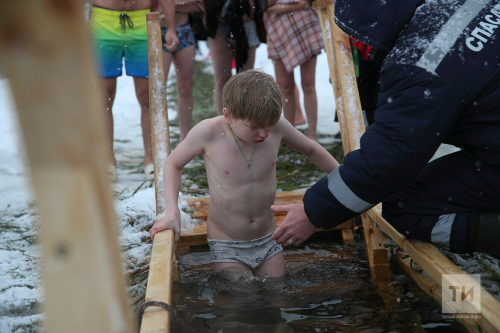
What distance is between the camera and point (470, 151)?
2.01 metres

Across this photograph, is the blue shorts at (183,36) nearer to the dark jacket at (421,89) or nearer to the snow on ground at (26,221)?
the snow on ground at (26,221)

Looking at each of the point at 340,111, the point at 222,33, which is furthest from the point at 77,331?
the point at 222,33

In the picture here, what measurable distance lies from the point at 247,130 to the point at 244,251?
0.71 meters

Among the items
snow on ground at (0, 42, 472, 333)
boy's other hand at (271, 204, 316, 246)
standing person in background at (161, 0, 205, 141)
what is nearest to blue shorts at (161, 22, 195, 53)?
standing person in background at (161, 0, 205, 141)

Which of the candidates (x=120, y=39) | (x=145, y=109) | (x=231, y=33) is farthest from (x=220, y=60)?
(x=120, y=39)

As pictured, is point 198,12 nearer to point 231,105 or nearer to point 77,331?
point 231,105

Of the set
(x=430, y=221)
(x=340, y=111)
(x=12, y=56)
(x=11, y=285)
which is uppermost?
(x=12, y=56)

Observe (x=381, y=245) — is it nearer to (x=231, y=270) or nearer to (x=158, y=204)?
(x=231, y=270)

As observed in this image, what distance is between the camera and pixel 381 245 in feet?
8.46

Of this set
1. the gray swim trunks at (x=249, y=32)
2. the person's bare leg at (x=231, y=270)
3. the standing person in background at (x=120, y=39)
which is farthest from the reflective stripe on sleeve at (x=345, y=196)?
the gray swim trunks at (x=249, y=32)

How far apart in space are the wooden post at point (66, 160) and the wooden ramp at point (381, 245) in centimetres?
124

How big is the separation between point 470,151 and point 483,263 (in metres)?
0.83

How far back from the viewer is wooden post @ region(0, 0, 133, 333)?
2.24 feet

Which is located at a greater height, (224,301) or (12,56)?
(12,56)
